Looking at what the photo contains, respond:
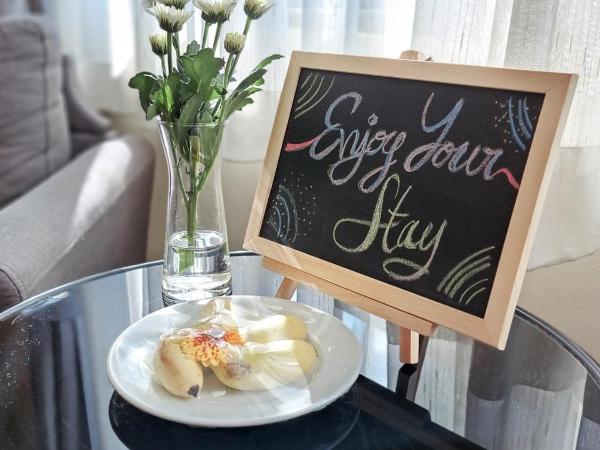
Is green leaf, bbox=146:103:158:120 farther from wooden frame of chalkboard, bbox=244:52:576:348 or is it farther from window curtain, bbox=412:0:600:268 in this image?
window curtain, bbox=412:0:600:268

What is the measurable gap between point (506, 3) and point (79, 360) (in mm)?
745

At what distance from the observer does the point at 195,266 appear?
0.86 metres

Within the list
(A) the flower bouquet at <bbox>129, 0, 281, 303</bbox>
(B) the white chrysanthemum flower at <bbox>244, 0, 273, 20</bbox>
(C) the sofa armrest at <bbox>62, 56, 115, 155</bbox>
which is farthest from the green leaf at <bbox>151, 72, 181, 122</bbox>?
(C) the sofa armrest at <bbox>62, 56, 115, 155</bbox>

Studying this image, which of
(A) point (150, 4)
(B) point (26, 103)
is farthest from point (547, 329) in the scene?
(B) point (26, 103)

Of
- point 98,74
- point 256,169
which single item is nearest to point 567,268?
point 256,169

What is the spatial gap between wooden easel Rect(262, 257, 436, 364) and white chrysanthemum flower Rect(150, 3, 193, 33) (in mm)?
304

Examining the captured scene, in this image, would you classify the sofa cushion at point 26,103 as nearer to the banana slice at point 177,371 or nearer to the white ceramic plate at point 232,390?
the white ceramic plate at point 232,390

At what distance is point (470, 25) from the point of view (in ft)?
3.16

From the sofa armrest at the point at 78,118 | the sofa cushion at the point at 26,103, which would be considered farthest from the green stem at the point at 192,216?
the sofa armrest at the point at 78,118

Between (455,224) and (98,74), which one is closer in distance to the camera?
(455,224)

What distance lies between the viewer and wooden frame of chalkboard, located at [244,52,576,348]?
648 mm

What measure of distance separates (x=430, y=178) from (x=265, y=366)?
27 cm

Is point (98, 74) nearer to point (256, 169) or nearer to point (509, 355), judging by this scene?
point (256, 169)

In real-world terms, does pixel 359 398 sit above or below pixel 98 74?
below
